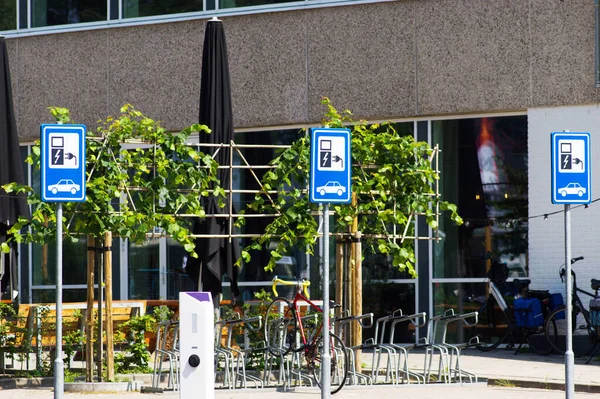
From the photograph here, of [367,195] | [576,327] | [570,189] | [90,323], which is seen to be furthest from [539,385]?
[90,323]

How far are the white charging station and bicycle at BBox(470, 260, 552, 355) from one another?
9701mm

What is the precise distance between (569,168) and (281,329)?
13.2ft

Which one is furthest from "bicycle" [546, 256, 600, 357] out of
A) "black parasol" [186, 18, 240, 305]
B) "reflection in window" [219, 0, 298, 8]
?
"reflection in window" [219, 0, 298, 8]

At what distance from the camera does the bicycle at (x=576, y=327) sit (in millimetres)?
16062

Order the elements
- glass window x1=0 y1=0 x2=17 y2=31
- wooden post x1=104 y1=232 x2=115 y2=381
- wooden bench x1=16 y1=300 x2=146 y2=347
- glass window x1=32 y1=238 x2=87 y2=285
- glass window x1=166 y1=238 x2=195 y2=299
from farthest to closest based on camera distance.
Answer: glass window x1=0 y1=0 x2=17 y2=31 → glass window x1=32 y1=238 x2=87 y2=285 → glass window x1=166 y1=238 x2=195 y2=299 → wooden bench x1=16 y1=300 x2=146 y2=347 → wooden post x1=104 y1=232 x2=115 y2=381

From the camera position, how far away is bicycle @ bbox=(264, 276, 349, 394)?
1266 cm

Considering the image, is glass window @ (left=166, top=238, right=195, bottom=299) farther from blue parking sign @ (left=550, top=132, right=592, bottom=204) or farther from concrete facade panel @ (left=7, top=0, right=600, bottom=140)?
blue parking sign @ (left=550, top=132, right=592, bottom=204)

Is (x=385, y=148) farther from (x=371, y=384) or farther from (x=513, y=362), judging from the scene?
(x=513, y=362)

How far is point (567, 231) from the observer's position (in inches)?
424

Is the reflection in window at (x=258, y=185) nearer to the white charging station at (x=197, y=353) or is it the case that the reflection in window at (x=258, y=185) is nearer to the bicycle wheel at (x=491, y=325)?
the bicycle wheel at (x=491, y=325)

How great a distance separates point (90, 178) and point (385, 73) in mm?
7132

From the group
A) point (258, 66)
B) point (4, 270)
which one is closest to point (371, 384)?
point (4, 270)

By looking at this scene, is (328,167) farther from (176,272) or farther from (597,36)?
(176,272)

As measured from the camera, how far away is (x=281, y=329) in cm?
1331
